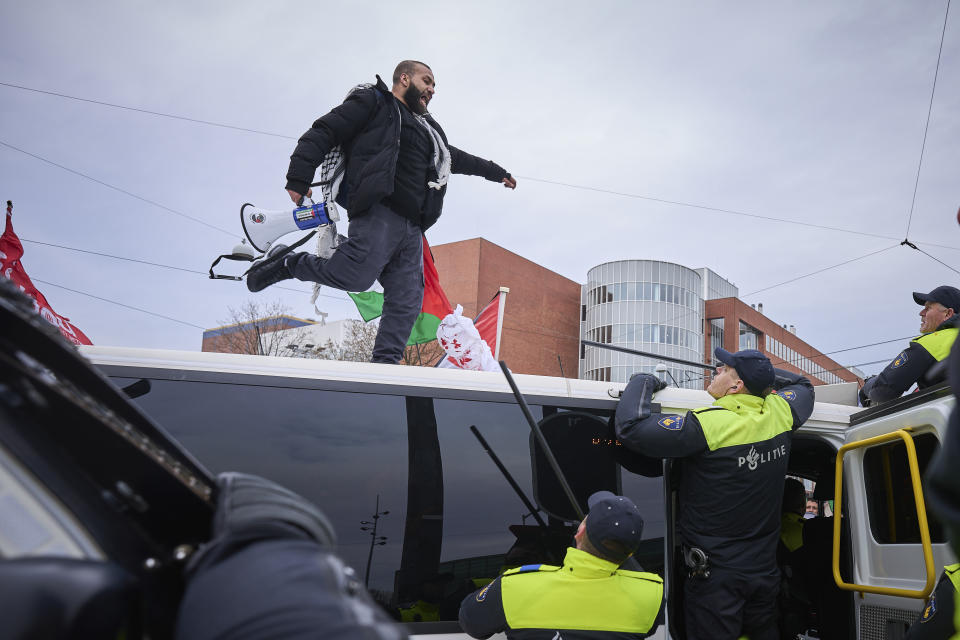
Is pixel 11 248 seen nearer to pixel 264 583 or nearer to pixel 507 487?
pixel 507 487

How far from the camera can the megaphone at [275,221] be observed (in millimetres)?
3812

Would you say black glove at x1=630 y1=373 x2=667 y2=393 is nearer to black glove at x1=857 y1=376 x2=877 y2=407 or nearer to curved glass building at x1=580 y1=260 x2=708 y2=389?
black glove at x1=857 y1=376 x2=877 y2=407

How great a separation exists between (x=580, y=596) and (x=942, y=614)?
1.10m

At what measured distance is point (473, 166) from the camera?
4.72 m

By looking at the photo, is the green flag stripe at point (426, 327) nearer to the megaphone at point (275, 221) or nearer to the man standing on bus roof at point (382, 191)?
the man standing on bus roof at point (382, 191)

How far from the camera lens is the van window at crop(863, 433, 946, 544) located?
3193 millimetres

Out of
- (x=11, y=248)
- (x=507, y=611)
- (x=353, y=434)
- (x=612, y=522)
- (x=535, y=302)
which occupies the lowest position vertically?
(x=507, y=611)

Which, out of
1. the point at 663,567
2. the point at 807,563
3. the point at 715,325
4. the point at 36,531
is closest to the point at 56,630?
the point at 36,531

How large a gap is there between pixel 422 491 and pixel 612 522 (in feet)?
2.31

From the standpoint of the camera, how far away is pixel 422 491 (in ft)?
8.63

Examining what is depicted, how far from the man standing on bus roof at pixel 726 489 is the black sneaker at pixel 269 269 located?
2.06 meters

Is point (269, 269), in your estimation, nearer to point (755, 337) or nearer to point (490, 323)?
point (490, 323)

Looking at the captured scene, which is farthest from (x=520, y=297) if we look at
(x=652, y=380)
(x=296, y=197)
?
(x=652, y=380)

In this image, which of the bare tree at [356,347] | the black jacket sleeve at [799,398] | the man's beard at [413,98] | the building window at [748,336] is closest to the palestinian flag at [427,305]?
the man's beard at [413,98]
